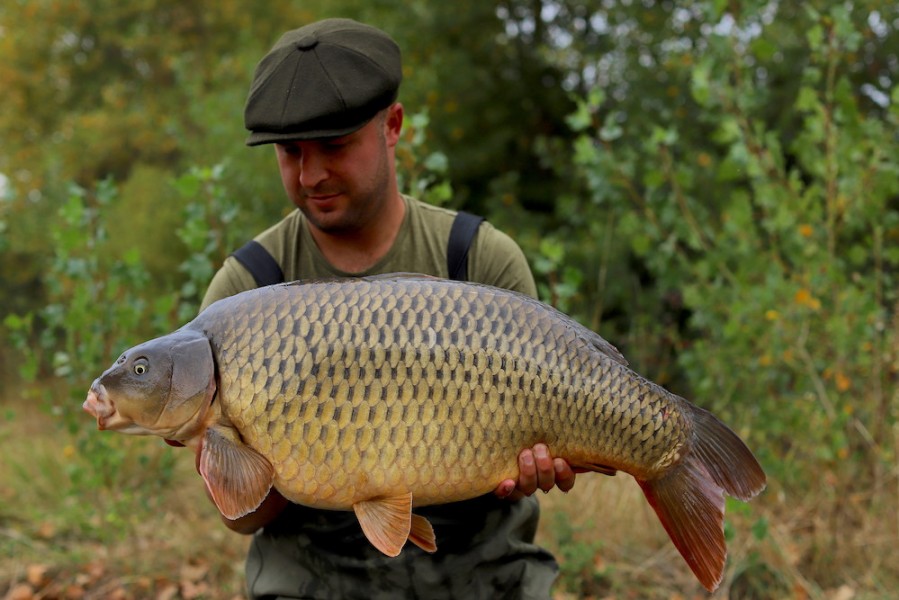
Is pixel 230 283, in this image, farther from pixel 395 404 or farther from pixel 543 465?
pixel 543 465

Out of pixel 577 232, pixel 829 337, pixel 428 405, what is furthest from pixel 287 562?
pixel 577 232

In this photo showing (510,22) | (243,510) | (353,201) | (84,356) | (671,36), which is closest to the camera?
(243,510)

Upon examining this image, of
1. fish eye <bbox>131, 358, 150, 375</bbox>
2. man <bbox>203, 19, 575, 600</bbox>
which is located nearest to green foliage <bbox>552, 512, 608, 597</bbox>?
man <bbox>203, 19, 575, 600</bbox>

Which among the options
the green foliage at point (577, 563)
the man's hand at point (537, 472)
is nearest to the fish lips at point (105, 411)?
the man's hand at point (537, 472)

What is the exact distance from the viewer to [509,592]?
1982 millimetres

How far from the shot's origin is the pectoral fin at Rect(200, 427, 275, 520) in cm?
149

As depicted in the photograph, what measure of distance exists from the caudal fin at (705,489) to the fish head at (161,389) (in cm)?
74

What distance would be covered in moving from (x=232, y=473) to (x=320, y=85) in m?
0.72

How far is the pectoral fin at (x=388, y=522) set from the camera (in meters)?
1.55

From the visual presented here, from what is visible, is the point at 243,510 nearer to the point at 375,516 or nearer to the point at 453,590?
the point at 375,516

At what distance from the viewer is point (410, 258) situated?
6.65 feet

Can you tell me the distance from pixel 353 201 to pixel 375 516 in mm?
617

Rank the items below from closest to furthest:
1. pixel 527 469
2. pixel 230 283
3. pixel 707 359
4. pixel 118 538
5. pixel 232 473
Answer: pixel 232 473
pixel 527 469
pixel 230 283
pixel 118 538
pixel 707 359

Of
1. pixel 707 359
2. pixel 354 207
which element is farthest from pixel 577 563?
pixel 354 207
